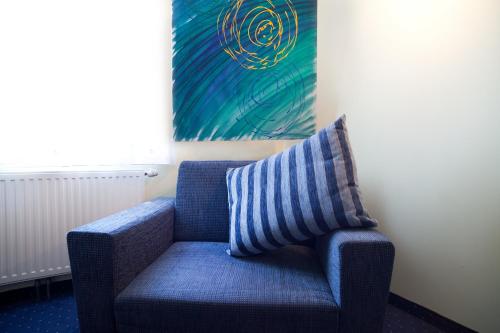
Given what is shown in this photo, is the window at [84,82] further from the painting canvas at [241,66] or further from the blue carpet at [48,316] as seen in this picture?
the blue carpet at [48,316]

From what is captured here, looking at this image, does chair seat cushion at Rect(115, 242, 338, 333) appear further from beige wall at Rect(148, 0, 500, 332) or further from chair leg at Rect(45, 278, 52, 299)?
chair leg at Rect(45, 278, 52, 299)

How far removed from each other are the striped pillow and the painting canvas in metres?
0.58

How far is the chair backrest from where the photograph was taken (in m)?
1.39

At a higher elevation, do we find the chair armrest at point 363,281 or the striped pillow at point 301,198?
the striped pillow at point 301,198

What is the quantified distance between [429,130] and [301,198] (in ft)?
2.50

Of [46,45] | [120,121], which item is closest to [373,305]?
[120,121]

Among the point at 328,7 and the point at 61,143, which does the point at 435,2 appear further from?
the point at 61,143

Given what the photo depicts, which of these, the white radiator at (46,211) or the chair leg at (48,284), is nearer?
the white radiator at (46,211)

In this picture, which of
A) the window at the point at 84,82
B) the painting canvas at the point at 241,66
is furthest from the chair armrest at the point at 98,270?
the painting canvas at the point at 241,66

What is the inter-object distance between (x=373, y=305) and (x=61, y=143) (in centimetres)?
161

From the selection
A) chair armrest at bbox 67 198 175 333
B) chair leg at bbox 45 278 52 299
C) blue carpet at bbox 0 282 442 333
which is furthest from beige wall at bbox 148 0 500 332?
chair leg at bbox 45 278 52 299

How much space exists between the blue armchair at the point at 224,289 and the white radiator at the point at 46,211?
2.00 ft

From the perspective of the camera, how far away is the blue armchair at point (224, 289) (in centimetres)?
→ 83

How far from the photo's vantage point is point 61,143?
1471mm
